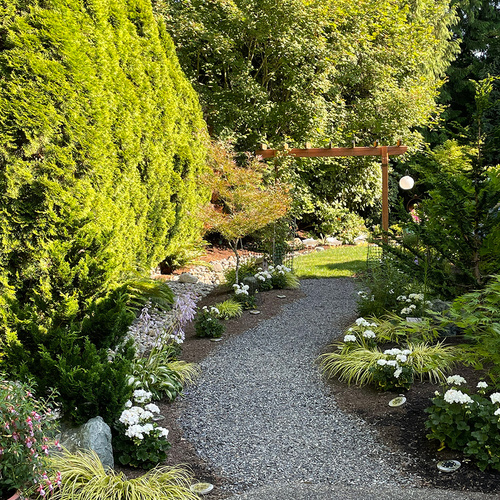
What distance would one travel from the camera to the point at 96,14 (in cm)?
573

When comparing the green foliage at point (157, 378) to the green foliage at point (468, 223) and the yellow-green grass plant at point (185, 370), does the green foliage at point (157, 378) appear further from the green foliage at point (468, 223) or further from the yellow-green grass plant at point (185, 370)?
the green foliage at point (468, 223)

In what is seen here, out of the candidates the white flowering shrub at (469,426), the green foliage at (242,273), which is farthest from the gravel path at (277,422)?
the green foliage at (242,273)

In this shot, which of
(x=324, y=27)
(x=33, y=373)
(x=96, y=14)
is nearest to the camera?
(x=33, y=373)

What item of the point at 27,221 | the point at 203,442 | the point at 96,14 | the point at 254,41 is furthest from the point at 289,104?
the point at 203,442

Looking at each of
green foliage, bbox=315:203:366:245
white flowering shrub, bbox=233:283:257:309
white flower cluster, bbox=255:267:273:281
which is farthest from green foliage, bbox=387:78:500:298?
green foliage, bbox=315:203:366:245

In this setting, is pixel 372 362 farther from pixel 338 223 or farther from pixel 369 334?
pixel 338 223

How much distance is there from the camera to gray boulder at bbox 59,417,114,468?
9.89 ft

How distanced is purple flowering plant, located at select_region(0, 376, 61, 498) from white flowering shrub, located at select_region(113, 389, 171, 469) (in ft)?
1.80

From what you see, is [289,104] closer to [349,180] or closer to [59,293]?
[349,180]

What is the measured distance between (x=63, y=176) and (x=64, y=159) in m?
0.16

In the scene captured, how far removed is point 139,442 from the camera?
307 cm

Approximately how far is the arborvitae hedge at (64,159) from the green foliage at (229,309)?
3.84 ft

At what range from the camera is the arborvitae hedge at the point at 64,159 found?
4305 millimetres

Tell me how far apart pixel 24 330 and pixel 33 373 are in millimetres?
928
